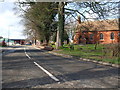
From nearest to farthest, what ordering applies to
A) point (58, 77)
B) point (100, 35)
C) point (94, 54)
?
1. point (58, 77)
2. point (94, 54)
3. point (100, 35)

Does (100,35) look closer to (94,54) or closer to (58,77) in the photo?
(94,54)

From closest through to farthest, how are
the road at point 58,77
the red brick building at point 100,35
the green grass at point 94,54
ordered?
the road at point 58,77, the green grass at point 94,54, the red brick building at point 100,35

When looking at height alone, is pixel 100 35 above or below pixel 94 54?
above

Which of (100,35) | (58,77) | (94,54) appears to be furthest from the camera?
(100,35)

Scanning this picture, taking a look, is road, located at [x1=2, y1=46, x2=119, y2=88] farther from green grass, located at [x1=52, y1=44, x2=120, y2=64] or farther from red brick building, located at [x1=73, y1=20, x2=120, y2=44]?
red brick building, located at [x1=73, y1=20, x2=120, y2=44]

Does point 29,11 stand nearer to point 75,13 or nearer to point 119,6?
point 75,13

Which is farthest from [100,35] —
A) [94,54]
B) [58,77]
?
[58,77]

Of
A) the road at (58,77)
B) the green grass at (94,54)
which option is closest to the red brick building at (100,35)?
the green grass at (94,54)

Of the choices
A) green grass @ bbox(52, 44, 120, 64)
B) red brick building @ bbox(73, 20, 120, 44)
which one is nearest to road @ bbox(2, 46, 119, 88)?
green grass @ bbox(52, 44, 120, 64)

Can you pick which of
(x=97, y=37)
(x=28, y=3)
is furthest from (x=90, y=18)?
(x=97, y=37)

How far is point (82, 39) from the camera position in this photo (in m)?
53.0

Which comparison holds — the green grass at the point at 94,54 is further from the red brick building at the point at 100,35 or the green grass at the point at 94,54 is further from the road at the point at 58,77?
the red brick building at the point at 100,35

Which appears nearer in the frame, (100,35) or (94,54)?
(94,54)

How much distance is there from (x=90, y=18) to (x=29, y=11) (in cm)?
1250
